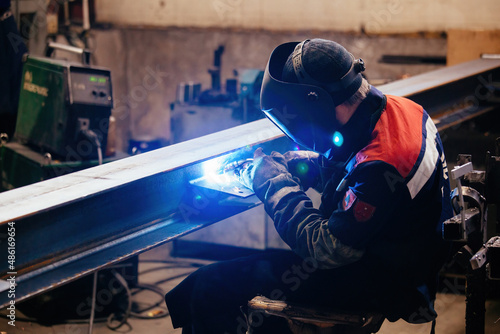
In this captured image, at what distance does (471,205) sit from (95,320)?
246cm

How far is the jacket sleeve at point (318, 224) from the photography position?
1.56 m

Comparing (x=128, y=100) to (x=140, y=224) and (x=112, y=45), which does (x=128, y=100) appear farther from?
(x=140, y=224)

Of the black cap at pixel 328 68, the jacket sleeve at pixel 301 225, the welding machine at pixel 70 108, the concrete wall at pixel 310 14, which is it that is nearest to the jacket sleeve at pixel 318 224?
the jacket sleeve at pixel 301 225

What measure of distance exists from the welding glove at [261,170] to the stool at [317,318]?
1.30ft

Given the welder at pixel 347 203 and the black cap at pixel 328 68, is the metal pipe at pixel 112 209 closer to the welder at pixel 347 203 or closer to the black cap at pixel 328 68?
the welder at pixel 347 203

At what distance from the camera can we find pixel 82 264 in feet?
5.20

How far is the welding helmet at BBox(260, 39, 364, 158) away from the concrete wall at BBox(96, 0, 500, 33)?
3.44 meters

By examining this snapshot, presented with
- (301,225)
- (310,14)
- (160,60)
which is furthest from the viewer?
(160,60)

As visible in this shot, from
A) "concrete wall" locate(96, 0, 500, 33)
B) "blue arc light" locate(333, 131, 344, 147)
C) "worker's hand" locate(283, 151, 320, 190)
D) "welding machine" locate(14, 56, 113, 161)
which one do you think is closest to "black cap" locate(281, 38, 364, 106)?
"blue arc light" locate(333, 131, 344, 147)

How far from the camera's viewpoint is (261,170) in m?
1.83

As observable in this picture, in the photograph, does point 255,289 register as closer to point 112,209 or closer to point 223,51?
point 112,209

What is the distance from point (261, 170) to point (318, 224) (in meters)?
0.31

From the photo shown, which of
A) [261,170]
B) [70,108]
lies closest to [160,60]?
[70,108]

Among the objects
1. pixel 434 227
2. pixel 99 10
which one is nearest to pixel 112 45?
pixel 99 10
